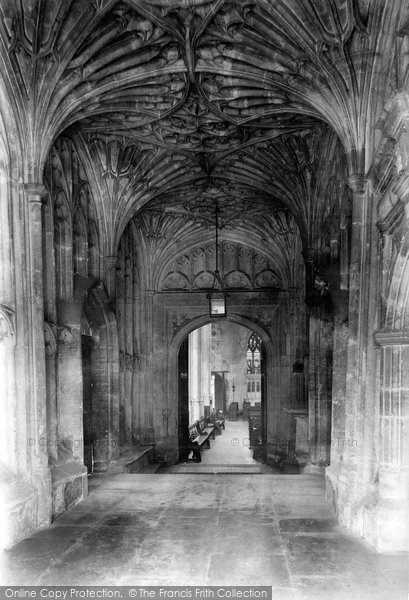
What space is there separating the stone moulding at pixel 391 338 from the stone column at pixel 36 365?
3.55 metres

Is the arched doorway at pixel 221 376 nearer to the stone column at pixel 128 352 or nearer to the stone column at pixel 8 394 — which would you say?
the stone column at pixel 128 352

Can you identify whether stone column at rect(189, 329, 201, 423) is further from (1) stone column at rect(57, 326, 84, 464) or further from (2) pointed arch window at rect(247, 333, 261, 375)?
(1) stone column at rect(57, 326, 84, 464)

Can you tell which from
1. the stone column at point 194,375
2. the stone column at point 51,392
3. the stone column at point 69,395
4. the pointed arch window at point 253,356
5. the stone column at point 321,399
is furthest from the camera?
the pointed arch window at point 253,356

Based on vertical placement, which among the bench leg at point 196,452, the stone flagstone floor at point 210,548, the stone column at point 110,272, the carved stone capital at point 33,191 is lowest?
the bench leg at point 196,452

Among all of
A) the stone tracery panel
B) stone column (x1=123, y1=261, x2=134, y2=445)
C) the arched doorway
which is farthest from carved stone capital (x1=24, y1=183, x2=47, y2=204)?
the arched doorway

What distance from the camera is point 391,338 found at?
522cm

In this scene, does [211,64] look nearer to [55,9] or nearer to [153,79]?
[153,79]

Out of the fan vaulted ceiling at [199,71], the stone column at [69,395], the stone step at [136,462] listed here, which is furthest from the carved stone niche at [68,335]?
the stone step at [136,462]

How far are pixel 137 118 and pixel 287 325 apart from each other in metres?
7.28

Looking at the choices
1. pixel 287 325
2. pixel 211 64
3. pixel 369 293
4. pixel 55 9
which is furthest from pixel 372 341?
pixel 287 325

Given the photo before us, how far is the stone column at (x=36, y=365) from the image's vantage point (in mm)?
5883

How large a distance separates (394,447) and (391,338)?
102 cm

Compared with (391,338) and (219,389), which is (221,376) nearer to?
(219,389)

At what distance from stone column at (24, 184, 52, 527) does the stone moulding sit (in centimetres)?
355
